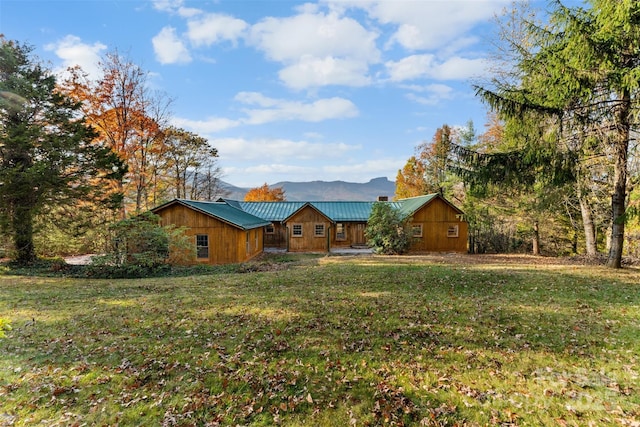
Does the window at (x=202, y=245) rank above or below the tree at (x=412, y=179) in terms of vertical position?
below

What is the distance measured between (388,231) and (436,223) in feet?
16.4

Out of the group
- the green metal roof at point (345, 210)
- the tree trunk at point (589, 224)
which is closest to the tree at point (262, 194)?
the green metal roof at point (345, 210)

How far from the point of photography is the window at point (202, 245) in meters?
19.3

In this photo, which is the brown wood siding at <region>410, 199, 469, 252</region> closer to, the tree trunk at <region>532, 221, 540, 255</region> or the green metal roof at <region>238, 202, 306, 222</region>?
the tree trunk at <region>532, 221, 540, 255</region>

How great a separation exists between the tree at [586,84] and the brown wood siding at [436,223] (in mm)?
12260

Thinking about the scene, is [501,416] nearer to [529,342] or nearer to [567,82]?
[529,342]

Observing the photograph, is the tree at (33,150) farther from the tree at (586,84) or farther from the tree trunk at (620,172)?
the tree trunk at (620,172)

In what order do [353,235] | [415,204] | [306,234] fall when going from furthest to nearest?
[353,235]
[306,234]
[415,204]

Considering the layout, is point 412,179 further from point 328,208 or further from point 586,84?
point 586,84

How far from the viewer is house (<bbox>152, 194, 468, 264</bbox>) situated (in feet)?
63.2

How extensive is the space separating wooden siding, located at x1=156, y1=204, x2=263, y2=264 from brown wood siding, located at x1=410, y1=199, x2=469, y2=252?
14012 mm

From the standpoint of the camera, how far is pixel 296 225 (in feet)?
85.7

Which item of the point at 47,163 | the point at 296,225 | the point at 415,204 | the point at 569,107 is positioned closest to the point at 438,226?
the point at 415,204

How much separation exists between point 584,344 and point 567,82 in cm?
928
